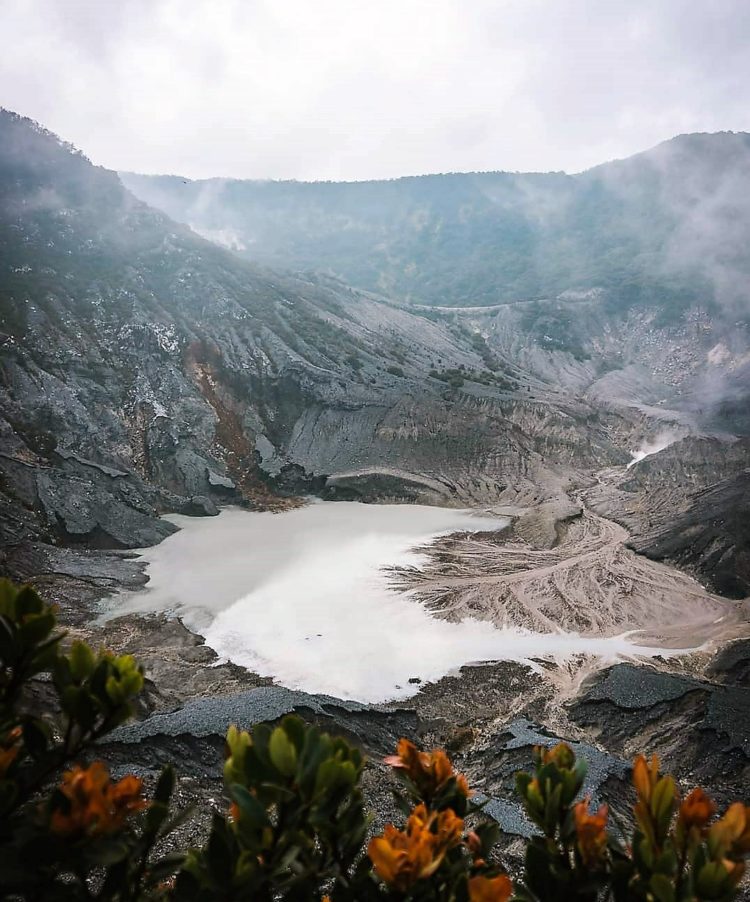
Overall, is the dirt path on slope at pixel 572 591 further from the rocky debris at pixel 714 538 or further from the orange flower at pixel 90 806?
the orange flower at pixel 90 806

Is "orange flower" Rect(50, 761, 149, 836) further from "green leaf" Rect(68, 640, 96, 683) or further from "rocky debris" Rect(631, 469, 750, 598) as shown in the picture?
"rocky debris" Rect(631, 469, 750, 598)

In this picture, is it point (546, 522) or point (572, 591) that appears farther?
point (546, 522)

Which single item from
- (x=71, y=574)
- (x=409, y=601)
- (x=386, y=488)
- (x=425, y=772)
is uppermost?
(x=425, y=772)

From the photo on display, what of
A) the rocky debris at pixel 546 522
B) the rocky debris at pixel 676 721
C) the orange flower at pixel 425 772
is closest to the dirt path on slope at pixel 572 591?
the rocky debris at pixel 546 522

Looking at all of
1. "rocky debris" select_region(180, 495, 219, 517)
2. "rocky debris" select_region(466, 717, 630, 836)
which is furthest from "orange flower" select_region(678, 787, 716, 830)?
"rocky debris" select_region(180, 495, 219, 517)

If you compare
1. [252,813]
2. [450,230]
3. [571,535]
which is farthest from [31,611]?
[450,230]

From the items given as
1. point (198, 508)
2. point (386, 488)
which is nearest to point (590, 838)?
point (198, 508)

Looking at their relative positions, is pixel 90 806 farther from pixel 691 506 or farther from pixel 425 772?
pixel 691 506

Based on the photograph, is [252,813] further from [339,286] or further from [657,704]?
[339,286]
